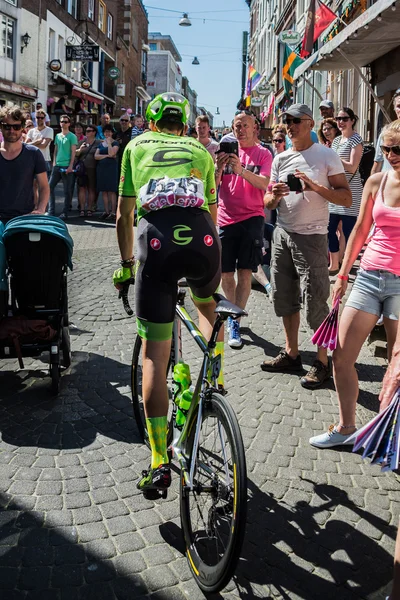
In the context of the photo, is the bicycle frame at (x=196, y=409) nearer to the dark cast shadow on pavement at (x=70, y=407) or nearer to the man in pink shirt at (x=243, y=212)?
the dark cast shadow on pavement at (x=70, y=407)

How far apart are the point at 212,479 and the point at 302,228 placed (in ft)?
9.42

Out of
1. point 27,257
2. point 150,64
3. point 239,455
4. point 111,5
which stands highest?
point 150,64

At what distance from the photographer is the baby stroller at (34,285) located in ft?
15.4

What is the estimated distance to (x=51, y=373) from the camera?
4.72 m

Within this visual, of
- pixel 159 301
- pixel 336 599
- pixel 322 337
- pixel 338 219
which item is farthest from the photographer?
pixel 338 219

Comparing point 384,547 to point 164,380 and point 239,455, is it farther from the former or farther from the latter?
point 164,380

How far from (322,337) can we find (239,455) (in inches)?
69.4

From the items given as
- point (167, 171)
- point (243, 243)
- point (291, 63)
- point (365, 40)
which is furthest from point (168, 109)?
point (291, 63)

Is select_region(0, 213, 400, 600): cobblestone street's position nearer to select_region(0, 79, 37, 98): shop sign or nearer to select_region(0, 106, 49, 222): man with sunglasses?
select_region(0, 106, 49, 222): man with sunglasses

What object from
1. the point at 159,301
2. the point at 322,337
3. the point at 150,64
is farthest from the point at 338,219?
the point at 150,64

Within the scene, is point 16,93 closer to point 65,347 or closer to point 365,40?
point 365,40

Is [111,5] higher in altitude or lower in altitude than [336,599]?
higher

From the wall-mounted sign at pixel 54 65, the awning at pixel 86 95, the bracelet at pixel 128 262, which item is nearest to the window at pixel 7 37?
the wall-mounted sign at pixel 54 65

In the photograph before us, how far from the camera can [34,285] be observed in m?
4.87
